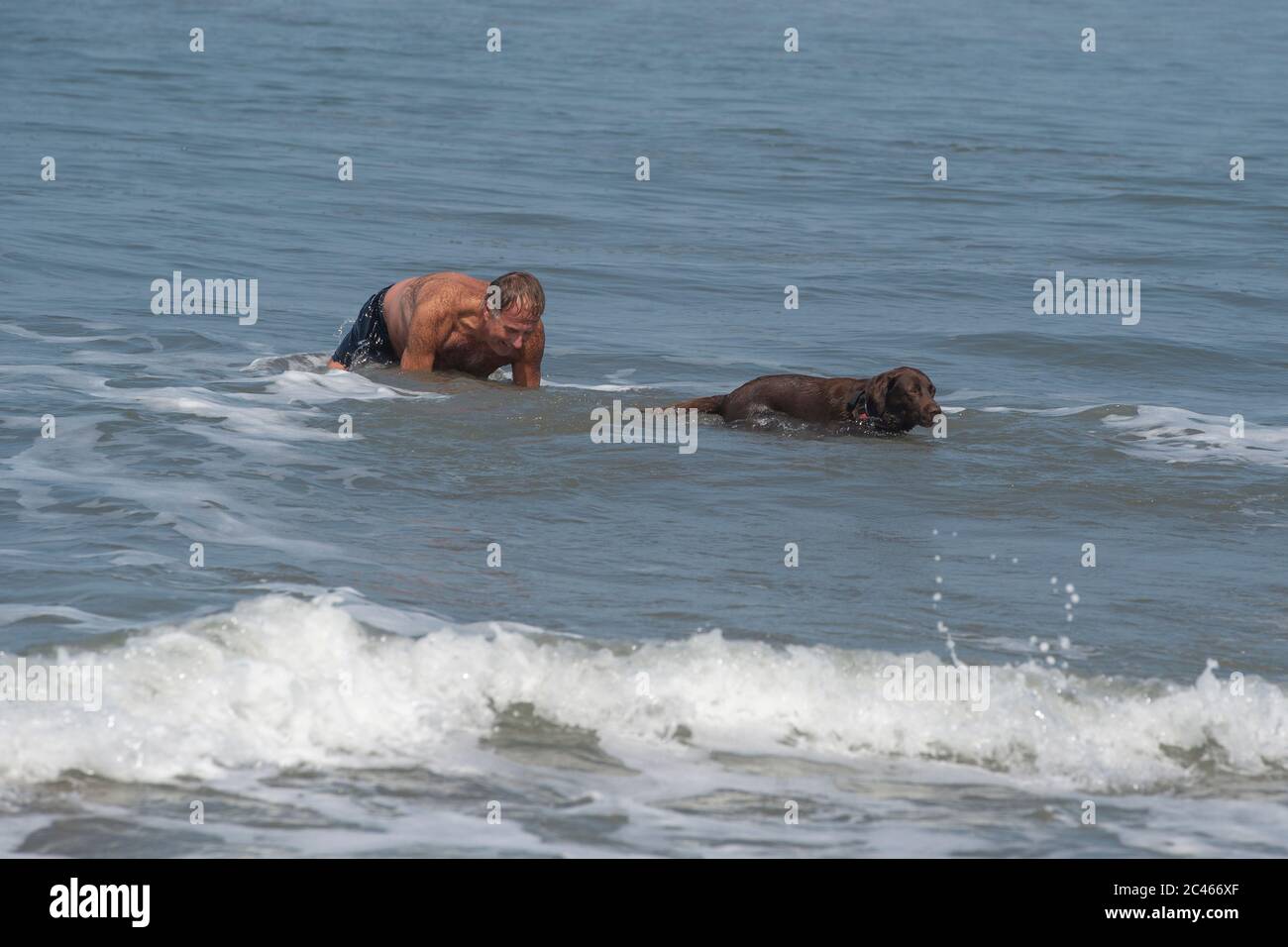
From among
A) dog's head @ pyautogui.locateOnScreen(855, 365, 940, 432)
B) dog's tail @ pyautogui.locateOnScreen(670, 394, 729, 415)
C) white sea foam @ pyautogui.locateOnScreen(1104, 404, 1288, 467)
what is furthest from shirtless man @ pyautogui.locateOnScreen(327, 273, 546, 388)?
white sea foam @ pyautogui.locateOnScreen(1104, 404, 1288, 467)

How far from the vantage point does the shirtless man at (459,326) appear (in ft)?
35.7

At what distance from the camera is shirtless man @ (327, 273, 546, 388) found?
35.7ft

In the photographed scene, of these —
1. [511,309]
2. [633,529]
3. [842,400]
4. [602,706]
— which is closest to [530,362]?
[511,309]

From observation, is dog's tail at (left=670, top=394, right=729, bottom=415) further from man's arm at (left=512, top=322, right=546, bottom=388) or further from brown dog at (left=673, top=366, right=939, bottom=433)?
man's arm at (left=512, top=322, right=546, bottom=388)

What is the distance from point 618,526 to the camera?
839cm

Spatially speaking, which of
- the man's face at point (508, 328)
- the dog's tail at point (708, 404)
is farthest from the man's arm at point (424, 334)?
the dog's tail at point (708, 404)

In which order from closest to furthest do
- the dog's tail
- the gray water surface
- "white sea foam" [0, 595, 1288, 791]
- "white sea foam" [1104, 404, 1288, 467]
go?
1. the gray water surface
2. "white sea foam" [0, 595, 1288, 791]
3. "white sea foam" [1104, 404, 1288, 467]
4. the dog's tail

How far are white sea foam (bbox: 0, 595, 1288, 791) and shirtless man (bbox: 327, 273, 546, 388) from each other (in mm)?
4455

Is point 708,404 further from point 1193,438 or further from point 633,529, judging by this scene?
point 1193,438

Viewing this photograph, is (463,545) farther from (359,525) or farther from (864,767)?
(864,767)

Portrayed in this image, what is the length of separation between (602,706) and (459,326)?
5.40 m

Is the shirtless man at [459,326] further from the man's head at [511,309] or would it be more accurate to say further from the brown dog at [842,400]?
the brown dog at [842,400]

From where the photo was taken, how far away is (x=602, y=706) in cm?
625
